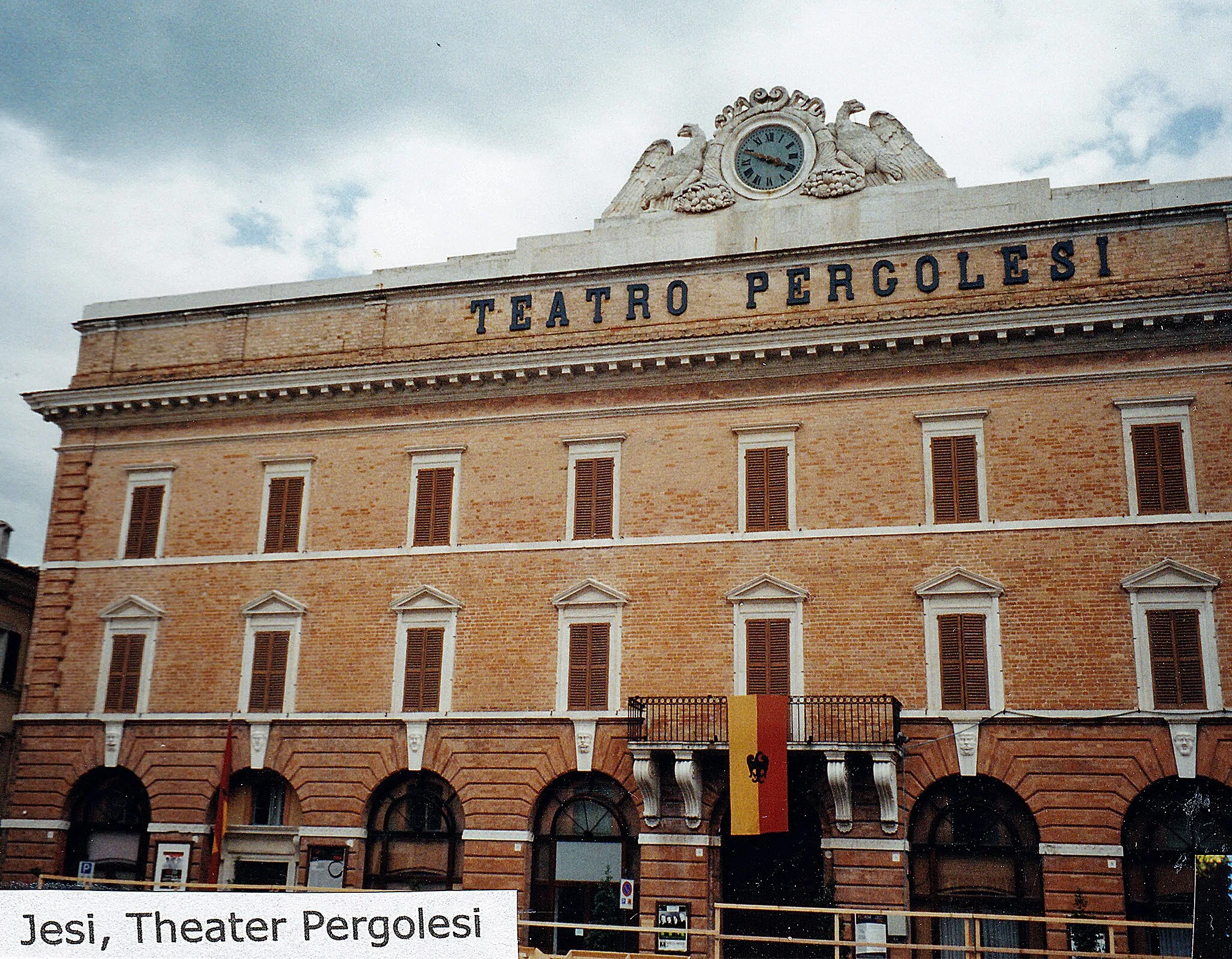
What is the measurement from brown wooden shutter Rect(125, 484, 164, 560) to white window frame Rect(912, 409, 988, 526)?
1926cm

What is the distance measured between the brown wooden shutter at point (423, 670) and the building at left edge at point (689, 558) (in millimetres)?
85

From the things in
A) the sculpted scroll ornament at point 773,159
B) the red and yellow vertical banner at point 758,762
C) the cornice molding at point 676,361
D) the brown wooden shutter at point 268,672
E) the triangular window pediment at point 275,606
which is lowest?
the red and yellow vertical banner at point 758,762

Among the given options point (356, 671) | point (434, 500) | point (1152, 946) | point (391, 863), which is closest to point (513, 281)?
point (434, 500)

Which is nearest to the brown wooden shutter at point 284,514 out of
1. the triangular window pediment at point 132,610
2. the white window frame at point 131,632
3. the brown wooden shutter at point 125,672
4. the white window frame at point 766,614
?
the triangular window pediment at point 132,610

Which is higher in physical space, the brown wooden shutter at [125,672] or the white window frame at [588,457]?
the white window frame at [588,457]

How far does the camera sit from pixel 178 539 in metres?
32.2

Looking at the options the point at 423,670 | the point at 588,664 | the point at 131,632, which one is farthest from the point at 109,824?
the point at 588,664

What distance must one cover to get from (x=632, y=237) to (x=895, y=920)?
56.0 ft

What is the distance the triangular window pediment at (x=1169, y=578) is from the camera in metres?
25.3

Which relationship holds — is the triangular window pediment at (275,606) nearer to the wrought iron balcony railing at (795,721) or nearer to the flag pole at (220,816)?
the flag pole at (220,816)

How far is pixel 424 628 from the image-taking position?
97.2 ft

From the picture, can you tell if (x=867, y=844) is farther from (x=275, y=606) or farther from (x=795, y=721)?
(x=275, y=606)

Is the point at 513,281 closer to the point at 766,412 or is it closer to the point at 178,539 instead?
the point at 766,412

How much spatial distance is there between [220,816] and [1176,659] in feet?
69.7
